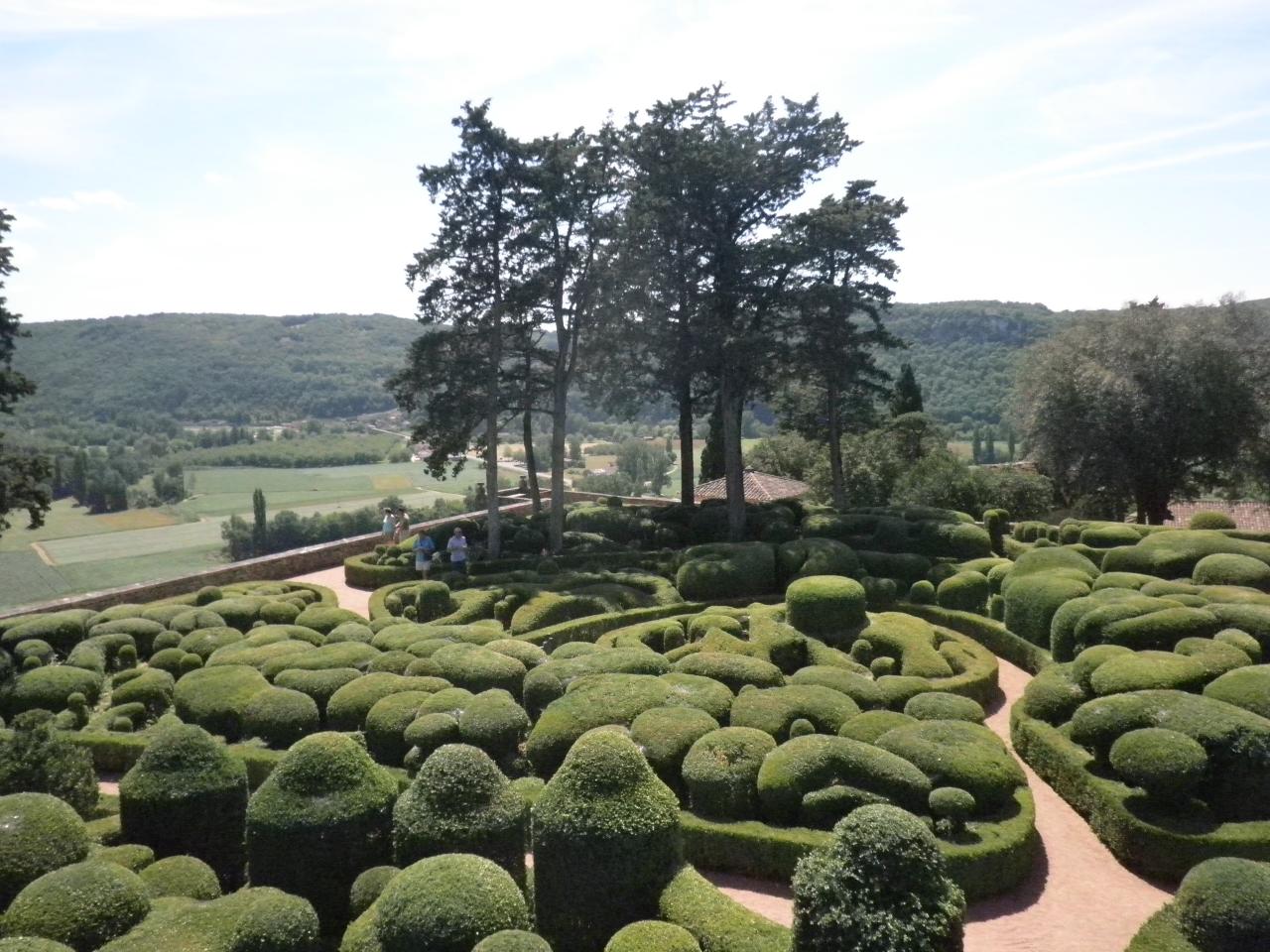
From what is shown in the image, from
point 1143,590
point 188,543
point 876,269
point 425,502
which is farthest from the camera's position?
point 425,502

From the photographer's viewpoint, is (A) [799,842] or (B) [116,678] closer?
(A) [799,842]

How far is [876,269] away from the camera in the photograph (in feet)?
86.8

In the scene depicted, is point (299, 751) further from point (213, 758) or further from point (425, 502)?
point (425, 502)

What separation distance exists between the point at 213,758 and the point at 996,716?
11.5 metres

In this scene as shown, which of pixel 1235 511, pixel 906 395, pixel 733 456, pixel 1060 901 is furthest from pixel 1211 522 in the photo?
pixel 906 395

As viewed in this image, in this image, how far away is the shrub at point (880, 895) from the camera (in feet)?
21.1

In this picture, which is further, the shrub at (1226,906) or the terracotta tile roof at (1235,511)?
the terracotta tile roof at (1235,511)

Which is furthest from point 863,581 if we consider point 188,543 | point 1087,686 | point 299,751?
point 188,543

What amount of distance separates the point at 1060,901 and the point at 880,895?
166 inches

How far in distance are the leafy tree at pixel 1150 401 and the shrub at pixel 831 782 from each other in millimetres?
20986

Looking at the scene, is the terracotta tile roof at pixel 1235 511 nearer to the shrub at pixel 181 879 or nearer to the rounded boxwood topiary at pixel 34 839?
the shrub at pixel 181 879

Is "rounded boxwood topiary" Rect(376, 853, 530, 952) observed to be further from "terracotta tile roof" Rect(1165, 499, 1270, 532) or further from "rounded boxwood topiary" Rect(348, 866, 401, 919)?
"terracotta tile roof" Rect(1165, 499, 1270, 532)

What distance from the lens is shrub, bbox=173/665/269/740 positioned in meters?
13.3

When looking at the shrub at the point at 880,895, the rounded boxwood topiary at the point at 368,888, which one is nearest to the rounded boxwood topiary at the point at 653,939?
the shrub at the point at 880,895
